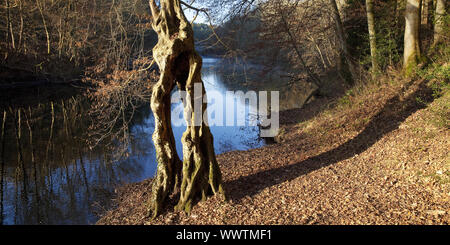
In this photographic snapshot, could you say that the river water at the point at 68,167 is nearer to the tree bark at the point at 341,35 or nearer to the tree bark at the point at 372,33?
the tree bark at the point at 341,35

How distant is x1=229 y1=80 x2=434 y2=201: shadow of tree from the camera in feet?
19.7

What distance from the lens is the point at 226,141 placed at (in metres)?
12.6

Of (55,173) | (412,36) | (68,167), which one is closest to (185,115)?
(55,173)

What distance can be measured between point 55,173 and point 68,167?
1.57 feet

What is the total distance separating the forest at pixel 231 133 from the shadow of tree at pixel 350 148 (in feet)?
0.14

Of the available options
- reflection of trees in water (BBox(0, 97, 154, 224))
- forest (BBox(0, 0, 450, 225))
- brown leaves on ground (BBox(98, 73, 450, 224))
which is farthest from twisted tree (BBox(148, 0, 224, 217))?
reflection of trees in water (BBox(0, 97, 154, 224))

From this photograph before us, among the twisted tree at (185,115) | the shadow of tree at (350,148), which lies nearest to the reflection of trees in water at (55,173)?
the twisted tree at (185,115)

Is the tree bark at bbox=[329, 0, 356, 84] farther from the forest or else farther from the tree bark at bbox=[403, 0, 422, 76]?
the tree bark at bbox=[403, 0, 422, 76]

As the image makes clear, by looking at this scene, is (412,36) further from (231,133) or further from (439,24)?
(231,133)

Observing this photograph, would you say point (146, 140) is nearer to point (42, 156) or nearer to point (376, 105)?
point (42, 156)

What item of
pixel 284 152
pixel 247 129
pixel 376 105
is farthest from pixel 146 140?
pixel 376 105

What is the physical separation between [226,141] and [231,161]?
164 inches

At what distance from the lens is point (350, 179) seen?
564 centimetres

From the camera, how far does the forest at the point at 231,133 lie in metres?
5.05
